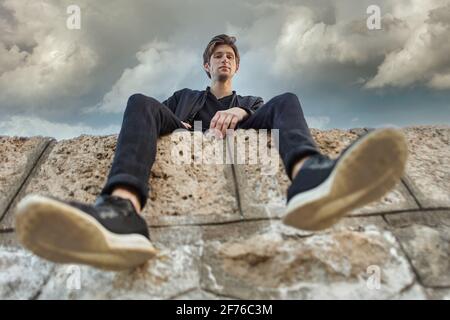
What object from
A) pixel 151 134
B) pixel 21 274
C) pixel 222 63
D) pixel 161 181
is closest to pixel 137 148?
pixel 151 134

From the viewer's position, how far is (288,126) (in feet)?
4.04

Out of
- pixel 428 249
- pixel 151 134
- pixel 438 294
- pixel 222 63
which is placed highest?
pixel 222 63

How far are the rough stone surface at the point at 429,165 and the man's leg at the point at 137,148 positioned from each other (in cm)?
83

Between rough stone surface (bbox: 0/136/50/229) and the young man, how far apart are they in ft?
1.57

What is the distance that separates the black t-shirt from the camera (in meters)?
1.96

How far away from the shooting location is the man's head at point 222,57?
2.15 m

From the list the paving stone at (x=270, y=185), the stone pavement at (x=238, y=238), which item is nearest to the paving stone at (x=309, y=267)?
the stone pavement at (x=238, y=238)

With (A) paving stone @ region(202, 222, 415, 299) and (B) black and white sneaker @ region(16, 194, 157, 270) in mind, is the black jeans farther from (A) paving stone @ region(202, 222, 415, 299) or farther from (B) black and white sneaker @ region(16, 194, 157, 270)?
(A) paving stone @ region(202, 222, 415, 299)

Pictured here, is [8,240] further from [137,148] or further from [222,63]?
[222,63]

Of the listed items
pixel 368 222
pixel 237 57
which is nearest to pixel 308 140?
pixel 368 222

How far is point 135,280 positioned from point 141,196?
207mm

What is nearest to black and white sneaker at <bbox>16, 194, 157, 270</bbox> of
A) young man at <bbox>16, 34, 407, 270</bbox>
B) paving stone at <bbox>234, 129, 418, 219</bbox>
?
young man at <bbox>16, 34, 407, 270</bbox>

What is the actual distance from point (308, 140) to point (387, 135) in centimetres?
32

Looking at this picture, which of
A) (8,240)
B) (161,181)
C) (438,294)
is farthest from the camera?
(161,181)
